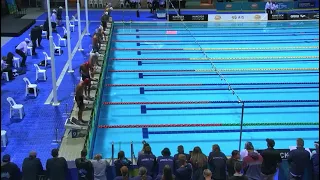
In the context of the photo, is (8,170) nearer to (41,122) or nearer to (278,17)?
(41,122)

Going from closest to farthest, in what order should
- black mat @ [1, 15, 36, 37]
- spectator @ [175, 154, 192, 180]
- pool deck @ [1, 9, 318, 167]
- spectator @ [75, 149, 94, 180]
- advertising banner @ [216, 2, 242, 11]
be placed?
1. spectator @ [175, 154, 192, 180]
2. spectator @ [75, 149, 94, 180]
3. pool deck @ [1, 9, 318, 167]
4. black mat @ [1, 15, 36, 37]
5. advertising banner @ [216, 2, 242, 11]

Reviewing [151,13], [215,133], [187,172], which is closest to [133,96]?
[215,133]

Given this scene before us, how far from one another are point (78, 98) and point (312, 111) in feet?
20.0

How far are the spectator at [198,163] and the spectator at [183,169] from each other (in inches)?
12.1

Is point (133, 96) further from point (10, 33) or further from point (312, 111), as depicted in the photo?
point (10, 33)

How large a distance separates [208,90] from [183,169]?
22.6 ft

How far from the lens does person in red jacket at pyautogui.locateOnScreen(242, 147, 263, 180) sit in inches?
258

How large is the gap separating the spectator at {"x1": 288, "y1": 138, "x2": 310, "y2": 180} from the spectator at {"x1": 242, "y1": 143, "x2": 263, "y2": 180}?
1.70ft

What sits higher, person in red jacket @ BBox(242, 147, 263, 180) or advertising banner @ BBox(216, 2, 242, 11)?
advertising banner @ BBox(216, 2, 242, 11)

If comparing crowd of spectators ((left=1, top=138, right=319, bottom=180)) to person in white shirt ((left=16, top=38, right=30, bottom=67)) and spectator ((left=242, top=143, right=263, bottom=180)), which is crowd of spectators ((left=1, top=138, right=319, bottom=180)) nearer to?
spectator ((left=242, top=143, right=263, bottom=180))

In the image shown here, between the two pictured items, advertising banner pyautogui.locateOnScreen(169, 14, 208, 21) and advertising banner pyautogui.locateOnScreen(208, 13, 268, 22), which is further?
advertising banner pyautogui.locateOnScreen(208, 13, 268, 22)

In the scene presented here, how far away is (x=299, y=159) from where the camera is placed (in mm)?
6629

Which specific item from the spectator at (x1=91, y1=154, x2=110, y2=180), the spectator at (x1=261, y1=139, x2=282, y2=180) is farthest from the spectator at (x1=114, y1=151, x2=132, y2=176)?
the spectator at (x1=261, y1=139, x2=282, y2=180)

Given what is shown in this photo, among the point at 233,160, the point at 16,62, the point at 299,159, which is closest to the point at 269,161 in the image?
the point at 299,159
